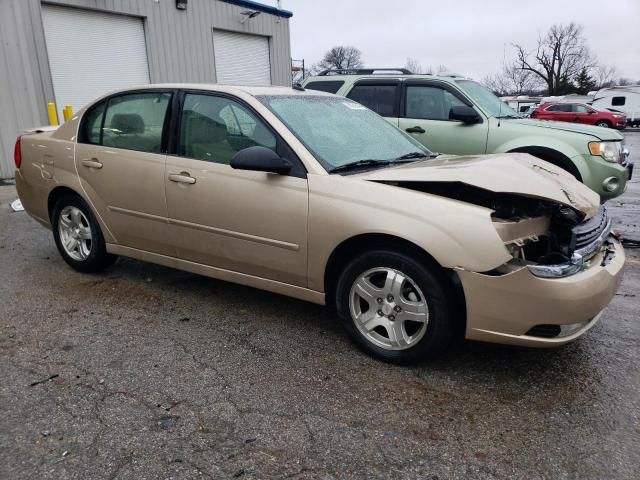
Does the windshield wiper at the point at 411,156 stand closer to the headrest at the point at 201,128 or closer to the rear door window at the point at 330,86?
the headrest at the point at 201,128

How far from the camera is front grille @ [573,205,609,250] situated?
304cm

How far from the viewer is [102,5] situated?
37.5 feet

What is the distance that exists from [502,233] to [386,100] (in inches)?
202

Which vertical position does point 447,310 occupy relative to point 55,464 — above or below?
above

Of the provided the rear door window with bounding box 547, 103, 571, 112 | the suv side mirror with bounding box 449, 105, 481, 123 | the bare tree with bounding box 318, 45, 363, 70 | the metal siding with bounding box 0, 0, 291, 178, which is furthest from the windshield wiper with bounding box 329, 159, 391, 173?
the bare tree with bounding box 318, 45, 363, 70

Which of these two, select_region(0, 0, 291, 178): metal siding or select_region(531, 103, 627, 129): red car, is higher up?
select_region(0, 0, 291, 178): metal siding

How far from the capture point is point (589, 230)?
10.3ft

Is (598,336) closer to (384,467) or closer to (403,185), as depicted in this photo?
(403,185)

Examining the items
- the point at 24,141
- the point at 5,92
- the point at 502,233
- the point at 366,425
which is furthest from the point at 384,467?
the point at 5,92

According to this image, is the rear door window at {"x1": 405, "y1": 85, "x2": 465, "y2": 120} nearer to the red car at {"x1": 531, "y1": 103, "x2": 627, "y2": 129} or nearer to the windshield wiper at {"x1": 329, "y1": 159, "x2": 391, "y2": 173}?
the windshield wiper at {"x1": 329, "y1": 159, "x2": 391, "y2": 173}

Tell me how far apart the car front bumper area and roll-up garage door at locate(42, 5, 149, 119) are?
10748 mm

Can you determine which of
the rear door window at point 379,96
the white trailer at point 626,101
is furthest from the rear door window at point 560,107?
the rear door window at point 379,96

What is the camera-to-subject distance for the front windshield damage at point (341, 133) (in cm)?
354

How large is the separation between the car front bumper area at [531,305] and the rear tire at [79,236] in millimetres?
3223
